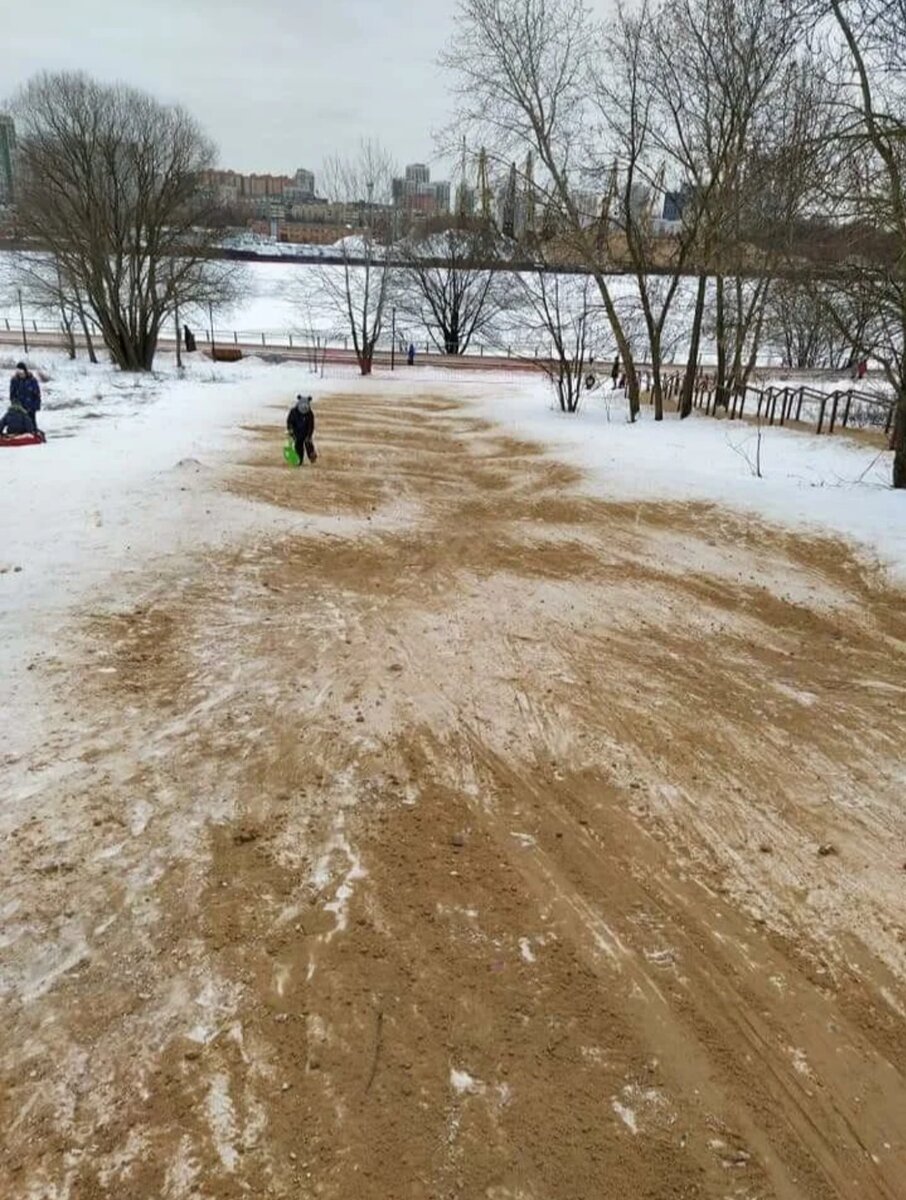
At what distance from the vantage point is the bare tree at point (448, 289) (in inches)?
1980

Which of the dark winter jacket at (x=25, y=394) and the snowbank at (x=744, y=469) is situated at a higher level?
the dark winter jacket at (x=25, y=394)

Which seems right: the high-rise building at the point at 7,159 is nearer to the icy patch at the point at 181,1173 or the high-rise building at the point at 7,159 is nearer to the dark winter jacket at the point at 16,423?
the dark winter jacket at the point at 16,423

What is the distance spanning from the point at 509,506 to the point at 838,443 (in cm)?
806

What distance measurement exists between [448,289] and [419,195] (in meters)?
7.87

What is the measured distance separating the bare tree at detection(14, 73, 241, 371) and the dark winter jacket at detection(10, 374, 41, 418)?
60.0 ft

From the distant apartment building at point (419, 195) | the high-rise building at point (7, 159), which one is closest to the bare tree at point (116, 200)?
the high-rise building at point (7, 159)

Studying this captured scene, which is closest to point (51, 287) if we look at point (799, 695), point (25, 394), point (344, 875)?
point (25, 394)

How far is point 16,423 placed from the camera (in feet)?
45.6

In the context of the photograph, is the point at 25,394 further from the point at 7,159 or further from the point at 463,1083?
the point at 7,159

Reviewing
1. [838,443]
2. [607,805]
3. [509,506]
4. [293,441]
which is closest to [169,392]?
[293,441]

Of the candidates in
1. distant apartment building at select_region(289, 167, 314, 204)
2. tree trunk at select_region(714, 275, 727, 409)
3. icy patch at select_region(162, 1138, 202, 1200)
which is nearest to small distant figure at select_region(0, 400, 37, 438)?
icy patch at select_region(162, 1138, 202, 1200)

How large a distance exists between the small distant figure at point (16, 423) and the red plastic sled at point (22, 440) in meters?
0.06

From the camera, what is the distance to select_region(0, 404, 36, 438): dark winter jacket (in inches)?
546

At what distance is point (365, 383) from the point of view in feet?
106
